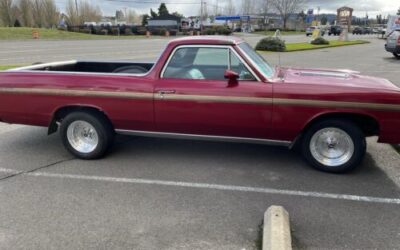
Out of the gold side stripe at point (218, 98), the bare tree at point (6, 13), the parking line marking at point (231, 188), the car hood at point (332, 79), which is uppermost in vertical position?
the bare tree at point (6, 13)

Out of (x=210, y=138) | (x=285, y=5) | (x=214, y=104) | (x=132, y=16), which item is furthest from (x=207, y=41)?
(x=132, y=16)

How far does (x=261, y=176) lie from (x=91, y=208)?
81.4 inches

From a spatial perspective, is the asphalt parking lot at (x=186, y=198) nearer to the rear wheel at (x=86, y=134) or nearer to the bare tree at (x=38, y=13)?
the rear wheel at (x=86, y=134)

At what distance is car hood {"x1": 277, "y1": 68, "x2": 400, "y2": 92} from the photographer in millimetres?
4555

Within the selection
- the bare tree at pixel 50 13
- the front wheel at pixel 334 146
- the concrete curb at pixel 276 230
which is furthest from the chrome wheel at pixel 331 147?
the bare tree at pixel 50 13

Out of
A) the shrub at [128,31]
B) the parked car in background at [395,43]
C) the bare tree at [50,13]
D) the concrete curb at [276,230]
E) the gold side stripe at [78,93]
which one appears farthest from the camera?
the bare tree at [50,13]

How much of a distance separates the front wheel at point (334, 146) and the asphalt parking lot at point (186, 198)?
14 cm

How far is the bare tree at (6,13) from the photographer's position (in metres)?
67.1

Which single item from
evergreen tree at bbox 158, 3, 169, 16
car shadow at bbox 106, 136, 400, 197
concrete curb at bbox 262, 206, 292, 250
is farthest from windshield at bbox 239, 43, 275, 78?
evergreen tree at bbox 158, 3, 169, 16

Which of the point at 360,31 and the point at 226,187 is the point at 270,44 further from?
the point at 360,31

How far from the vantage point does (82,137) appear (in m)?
5.32

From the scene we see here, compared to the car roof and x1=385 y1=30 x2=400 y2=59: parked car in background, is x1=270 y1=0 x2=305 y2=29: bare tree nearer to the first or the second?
x1=385 y1=30 x2=400 y2=59: parked car in background

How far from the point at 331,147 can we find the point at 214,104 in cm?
158

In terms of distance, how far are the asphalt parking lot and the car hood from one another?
3.60 ft
